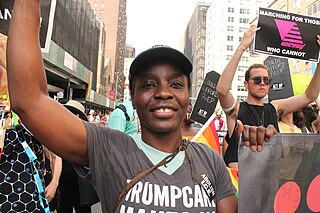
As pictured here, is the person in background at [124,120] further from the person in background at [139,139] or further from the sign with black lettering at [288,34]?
the person in background at [139,139]

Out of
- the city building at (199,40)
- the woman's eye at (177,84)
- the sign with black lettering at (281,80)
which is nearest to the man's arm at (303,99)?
the sign with black lettering at (281,80)

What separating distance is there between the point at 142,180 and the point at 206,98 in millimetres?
3504

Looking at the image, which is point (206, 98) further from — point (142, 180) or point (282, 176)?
point (142, 180)

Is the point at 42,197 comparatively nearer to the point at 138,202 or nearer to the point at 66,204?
the point at 138,202

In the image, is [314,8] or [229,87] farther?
[314,8]

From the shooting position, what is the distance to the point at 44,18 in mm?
2004

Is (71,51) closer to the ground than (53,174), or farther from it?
farther from it

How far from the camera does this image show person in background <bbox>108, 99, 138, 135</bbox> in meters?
3.43

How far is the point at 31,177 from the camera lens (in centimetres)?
198

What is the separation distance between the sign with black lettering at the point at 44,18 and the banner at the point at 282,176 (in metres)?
1.23

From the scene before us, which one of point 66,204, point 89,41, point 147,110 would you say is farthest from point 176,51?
point 89,41

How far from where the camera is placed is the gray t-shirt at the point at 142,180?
50.3 inches

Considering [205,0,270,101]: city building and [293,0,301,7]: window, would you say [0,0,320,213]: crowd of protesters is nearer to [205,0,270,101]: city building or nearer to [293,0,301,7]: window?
[293,0,301,7]: window

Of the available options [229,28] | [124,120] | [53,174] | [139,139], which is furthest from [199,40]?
[139,139]
